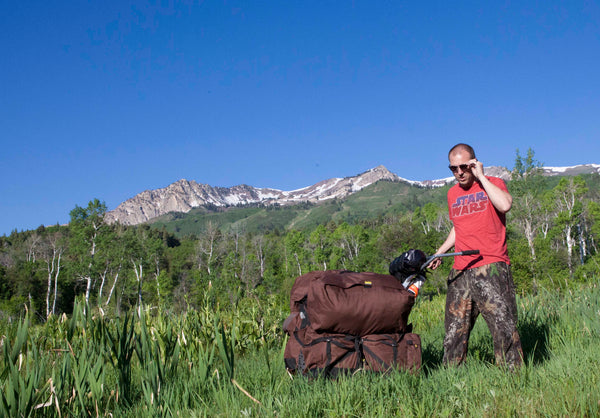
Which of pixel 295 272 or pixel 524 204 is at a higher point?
pixel 524 204

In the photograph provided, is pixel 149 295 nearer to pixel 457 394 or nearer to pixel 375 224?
pixel 457 394

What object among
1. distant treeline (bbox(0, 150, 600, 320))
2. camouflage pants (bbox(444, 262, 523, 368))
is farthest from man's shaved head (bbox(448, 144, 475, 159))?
distant treeline (bbox(0, 150, 600, 320))

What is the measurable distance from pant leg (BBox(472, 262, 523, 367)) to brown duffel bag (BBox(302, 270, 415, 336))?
0.63 metres

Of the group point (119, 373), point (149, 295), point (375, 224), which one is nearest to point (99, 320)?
point (119, 373)

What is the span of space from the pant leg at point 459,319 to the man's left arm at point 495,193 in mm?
626

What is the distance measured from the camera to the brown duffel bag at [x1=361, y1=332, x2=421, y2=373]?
328cm

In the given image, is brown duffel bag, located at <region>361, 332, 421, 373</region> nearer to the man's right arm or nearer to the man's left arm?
the man's right arm

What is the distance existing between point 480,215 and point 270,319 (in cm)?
469

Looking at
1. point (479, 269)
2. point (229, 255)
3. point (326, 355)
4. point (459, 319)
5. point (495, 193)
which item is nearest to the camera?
point (326, 355)

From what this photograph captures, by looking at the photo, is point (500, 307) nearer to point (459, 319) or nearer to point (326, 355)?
point (459, 319)

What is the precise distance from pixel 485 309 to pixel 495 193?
0.95m

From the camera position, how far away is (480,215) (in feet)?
11.9

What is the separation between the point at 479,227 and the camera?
11.9ft

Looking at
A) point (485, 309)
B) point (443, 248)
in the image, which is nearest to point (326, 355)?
point (485, 309)
